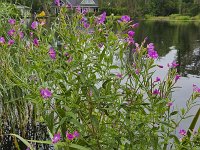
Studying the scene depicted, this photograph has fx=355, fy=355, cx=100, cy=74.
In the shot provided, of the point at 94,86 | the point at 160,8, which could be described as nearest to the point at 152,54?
the point at 94,86

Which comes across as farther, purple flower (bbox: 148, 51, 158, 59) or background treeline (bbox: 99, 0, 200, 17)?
background treeline (bbox: 99, 0, 200, 17)

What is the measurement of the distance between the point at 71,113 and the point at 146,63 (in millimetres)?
515

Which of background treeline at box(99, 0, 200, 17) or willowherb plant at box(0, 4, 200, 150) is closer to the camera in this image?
willowherb plant at box(0, 4, 200, 150)

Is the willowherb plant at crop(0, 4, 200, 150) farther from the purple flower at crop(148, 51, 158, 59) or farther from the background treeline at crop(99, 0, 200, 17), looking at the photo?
the background treeline at crop(99, 0, 200, 17)

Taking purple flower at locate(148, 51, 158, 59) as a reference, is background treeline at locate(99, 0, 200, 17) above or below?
below

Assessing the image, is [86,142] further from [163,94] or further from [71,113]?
[163,94]

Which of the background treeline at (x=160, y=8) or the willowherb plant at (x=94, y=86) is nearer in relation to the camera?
the willowherb plant at (x=94, y=86)

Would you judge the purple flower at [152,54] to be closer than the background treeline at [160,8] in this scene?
Yes

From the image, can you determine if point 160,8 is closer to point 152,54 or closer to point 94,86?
point 152,54

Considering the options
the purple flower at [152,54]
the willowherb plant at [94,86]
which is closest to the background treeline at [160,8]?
the willowherb plant at [94,86]

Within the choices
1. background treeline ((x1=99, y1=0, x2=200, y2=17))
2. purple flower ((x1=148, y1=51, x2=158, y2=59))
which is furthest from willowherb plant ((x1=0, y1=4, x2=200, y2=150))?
background treeline ((x1=99, y1=0, x2=200, y2=17))

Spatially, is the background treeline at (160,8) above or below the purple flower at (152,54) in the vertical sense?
below

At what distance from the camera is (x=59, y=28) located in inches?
77.2

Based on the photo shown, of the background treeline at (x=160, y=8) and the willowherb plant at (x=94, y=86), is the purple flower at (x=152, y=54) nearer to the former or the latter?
the willowherb plant at (x=94, y=86)
